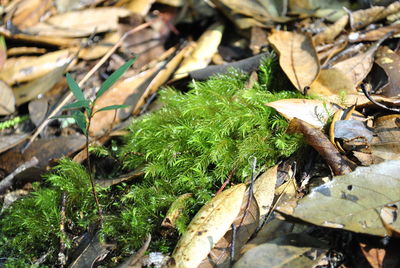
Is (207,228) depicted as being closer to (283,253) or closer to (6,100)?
(283,253)

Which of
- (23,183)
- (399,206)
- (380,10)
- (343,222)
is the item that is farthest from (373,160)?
(23,183)

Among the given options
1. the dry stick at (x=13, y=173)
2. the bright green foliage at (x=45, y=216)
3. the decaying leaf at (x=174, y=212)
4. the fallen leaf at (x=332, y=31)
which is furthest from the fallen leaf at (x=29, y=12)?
the decaying leaf at (x=174, y=212)

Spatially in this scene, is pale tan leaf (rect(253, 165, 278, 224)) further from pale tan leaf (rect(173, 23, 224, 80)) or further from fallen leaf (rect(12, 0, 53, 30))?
Result: fallen leaf (rect(12, 0, 53, 30))

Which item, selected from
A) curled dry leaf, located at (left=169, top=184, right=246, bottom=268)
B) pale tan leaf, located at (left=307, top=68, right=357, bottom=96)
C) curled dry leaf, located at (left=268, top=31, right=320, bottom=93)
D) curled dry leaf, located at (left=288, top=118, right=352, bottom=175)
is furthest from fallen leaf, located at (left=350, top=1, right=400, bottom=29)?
curled dry leaf, located at (left=169, top=184, right=246, bottom=268)

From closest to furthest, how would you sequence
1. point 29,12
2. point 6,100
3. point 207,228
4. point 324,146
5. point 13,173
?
point 207,228, point 324,146, point 13,173, point 6,100, point 29,12

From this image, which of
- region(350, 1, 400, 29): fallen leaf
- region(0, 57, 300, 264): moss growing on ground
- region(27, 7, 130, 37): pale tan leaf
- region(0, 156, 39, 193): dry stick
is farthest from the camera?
region(27, 7, 130, 37): pale tan leaf

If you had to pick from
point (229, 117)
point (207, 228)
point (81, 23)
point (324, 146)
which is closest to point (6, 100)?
point (81, 23)

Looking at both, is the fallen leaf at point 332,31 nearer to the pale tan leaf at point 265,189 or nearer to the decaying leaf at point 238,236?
the pale tan leaf at point 265,189
